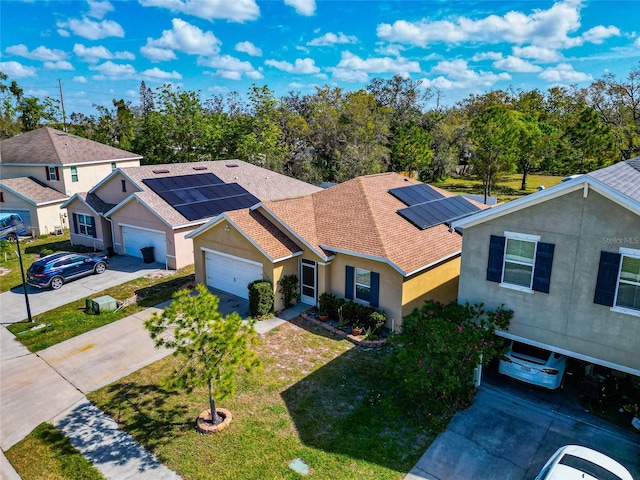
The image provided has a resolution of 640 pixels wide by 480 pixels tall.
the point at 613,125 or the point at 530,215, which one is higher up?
the point at 613,125

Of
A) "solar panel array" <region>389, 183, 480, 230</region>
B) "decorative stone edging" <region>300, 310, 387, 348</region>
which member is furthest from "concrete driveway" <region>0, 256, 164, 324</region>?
"solar panel array" <region>389, 183, 480, 230</region>

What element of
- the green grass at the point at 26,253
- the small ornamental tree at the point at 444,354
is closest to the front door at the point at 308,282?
the small ornamental tree at the point at 444,354

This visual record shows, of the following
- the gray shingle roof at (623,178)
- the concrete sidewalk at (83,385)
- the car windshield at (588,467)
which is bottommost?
the concrete sidewalk at (83,385)

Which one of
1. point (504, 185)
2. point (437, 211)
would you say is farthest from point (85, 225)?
point (504, 185)

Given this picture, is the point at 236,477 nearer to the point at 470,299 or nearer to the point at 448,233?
the point at 470,299

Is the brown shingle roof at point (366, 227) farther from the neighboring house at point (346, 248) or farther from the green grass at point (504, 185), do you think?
the green grass at point (504, 185)

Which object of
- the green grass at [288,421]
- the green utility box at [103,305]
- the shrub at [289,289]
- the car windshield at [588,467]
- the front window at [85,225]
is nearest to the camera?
the car windshield at [588,467]

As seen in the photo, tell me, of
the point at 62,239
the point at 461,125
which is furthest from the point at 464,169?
the point at 62,239
